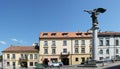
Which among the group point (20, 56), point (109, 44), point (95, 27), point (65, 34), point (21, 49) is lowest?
point (20, 56)

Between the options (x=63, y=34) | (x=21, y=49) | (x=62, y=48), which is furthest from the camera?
(x=21, y=49)

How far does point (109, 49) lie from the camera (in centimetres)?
9250

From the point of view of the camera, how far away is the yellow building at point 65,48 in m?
93.3

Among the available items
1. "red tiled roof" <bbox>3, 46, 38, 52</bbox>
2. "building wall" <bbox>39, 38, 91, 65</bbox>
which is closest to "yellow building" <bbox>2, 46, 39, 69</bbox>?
"red tiled roof" <bbox>3, 46, 38, 52</bbox>

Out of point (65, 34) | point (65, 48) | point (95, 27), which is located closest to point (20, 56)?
point (65, 48)

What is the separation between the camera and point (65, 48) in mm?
94312

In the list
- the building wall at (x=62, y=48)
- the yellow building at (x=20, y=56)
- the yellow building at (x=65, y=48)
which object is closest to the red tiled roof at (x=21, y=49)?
the yellow building at (x=20, y=56)

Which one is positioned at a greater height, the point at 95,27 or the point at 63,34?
the point at 63,34

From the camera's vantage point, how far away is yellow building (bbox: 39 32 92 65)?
306 feet

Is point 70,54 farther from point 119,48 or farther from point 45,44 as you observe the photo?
point 119,48

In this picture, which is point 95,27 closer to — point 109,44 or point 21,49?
point 109,44

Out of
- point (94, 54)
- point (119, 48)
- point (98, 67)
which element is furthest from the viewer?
point (119, 48)

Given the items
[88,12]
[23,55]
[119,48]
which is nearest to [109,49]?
[119,48]

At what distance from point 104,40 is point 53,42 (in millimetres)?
13987
